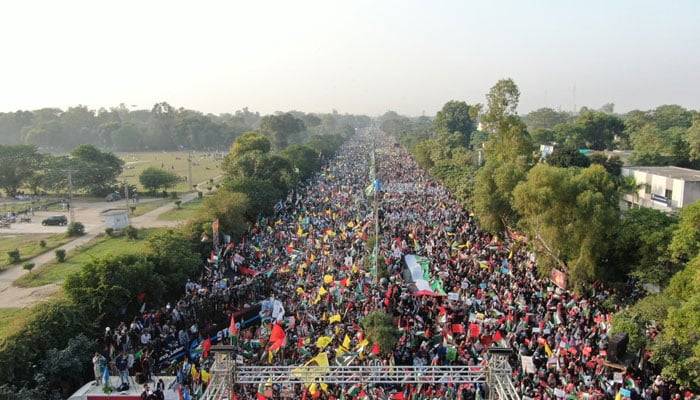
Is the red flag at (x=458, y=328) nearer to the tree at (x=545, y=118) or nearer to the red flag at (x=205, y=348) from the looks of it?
the red flag at (x=205, y=348)

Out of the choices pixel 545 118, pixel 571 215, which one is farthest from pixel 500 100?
pixel 545 118

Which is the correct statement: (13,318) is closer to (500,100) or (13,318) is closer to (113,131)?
(500,100)

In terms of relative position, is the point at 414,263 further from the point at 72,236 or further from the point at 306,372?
the point at 72,236

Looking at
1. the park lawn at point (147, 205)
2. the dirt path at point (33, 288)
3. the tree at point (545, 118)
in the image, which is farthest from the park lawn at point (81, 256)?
the tree at point (545, 118)

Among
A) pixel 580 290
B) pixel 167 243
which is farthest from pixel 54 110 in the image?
pixel 580 290

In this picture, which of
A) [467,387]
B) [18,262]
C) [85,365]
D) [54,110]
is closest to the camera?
[467,387]

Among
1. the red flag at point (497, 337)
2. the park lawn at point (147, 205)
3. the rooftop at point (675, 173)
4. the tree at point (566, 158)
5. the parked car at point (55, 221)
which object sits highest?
the tree at point (566, 158)
